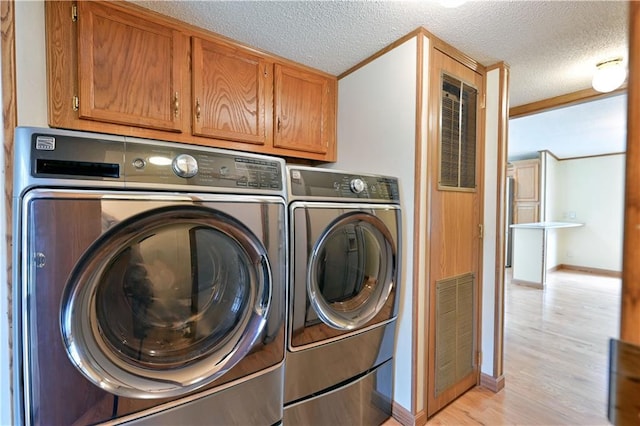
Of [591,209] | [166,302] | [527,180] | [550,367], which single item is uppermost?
[527,180]

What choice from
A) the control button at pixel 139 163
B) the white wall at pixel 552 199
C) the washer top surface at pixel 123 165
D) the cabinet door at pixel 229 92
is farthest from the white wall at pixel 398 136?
the white wall at pixel 552 199

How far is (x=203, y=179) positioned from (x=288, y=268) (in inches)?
18.2

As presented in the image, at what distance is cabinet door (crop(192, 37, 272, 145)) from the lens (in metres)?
1.48

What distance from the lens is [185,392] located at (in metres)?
0.96

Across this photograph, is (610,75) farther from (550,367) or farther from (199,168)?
(199,168)

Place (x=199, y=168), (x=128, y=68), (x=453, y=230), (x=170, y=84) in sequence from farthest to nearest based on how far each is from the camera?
(x=453, y=230) → (x=170, y=84) → (x=128, y=68) → (x=199, y=168)

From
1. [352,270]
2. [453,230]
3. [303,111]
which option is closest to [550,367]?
[453,230]

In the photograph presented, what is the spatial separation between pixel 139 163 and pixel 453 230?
1.56 m

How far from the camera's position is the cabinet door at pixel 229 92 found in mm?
1478

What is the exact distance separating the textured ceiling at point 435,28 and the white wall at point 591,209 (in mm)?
4556

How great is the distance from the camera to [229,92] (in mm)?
1565

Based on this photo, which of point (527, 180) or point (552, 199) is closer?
point (527, 180)

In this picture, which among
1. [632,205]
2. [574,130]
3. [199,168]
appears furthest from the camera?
[574,130]

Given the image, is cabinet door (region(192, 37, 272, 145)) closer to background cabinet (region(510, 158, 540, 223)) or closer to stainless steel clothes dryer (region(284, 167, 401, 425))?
stainless steel clothes dryer (region(284, 167, 401, 425))
